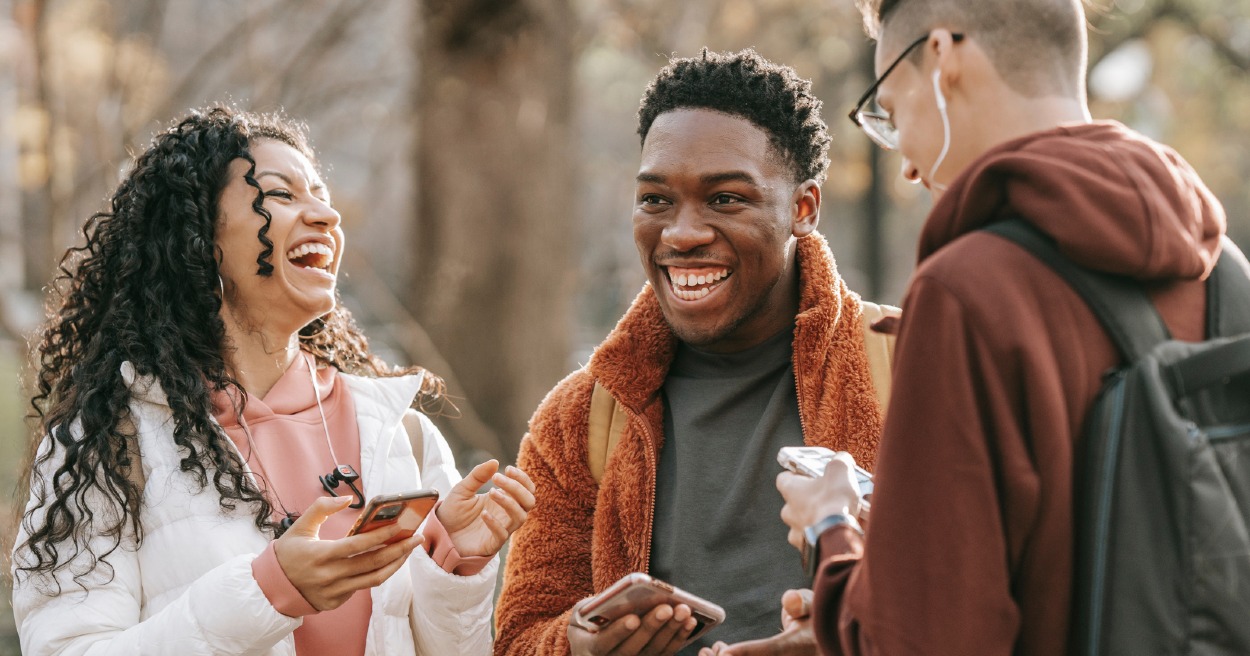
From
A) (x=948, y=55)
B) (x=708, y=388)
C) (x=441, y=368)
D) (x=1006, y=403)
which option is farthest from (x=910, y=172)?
(x=441, y=368)

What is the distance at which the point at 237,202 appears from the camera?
322cm

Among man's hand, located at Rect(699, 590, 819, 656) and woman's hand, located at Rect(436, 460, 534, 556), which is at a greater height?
woman's hand, located at Rect(436, 460, 534, 556)

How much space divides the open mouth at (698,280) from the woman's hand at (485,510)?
65 cm

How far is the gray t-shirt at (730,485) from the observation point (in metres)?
3.04

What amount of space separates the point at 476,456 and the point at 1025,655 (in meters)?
4.86

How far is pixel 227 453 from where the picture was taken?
9.74 feet

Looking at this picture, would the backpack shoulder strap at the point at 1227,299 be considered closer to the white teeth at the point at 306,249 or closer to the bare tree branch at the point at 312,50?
the white teeth at the point at 306,249

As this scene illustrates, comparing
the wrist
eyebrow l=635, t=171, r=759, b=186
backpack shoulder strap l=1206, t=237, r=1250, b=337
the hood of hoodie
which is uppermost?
eyebrow l=635, t=171, r=759, b=186

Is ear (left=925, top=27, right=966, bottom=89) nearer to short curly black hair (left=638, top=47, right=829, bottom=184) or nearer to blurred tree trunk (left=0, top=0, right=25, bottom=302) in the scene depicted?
short curly black hair (left=638, top=47, right=829, bottom=184)

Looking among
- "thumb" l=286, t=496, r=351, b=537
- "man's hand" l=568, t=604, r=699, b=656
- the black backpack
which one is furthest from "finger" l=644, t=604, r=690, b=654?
the black backpack

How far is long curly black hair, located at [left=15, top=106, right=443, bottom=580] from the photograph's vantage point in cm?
282

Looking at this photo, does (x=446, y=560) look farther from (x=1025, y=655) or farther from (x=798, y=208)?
(x=1025, y=655)

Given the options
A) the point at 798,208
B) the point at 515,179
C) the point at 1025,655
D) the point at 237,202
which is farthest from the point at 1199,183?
the point at 515,179

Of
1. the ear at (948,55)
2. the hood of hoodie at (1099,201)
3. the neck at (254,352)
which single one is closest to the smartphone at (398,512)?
the neck at (254,352)
